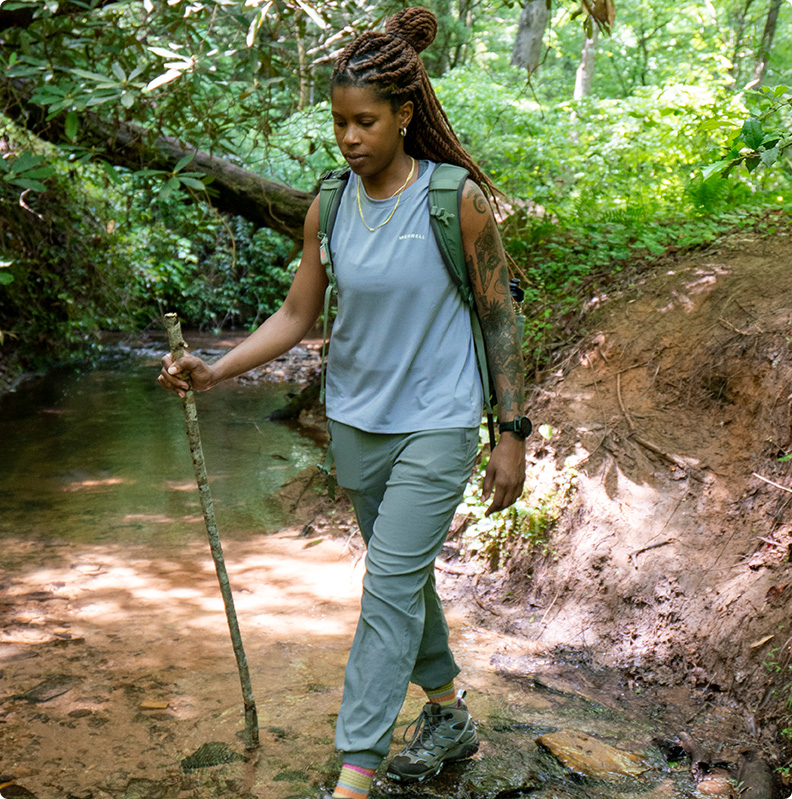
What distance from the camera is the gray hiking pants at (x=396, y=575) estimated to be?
7.91 feet

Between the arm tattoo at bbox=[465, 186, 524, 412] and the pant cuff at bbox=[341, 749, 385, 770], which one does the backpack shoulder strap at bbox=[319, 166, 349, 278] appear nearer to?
the arm tattoo at bbox=[465, 186, 524, 412]

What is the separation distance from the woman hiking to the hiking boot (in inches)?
0.5

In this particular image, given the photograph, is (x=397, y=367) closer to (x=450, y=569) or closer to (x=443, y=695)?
(x=443, y=695)

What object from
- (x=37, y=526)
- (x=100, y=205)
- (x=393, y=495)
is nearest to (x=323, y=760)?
(x=393, y=495)

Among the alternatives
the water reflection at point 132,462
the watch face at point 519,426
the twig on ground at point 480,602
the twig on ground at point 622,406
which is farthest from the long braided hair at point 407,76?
the water reflection at point 132,462

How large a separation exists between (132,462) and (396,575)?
552cm

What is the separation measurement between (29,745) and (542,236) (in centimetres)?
533

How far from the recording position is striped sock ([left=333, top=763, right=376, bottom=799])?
2.38 meters

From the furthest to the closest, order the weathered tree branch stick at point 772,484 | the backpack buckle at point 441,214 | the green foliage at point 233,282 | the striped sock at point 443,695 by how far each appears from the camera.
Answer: the green foliage at point 233,282 → the weathered tree branch stick at point 772,484 → the striped sock at point 443,695 → the backpack buckle at point 441,214

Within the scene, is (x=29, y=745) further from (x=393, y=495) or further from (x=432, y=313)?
(x=432, y=313)

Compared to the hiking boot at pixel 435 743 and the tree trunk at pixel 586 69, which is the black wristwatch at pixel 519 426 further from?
the tree trunk at pixel 586 69

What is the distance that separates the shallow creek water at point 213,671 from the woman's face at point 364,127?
6.73 feet

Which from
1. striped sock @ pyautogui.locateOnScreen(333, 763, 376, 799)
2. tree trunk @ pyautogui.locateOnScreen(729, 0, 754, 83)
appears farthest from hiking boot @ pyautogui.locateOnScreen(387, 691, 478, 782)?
tree trunk @ pyautogui.locateOnScreen(729, 0, 754, 83)

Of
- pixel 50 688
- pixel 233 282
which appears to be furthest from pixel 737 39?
pixel 50 688
